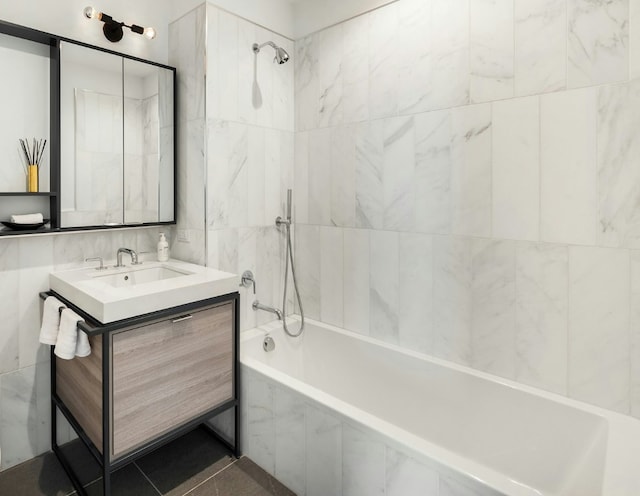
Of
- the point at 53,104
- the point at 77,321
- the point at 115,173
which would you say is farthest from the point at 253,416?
the point at 53,104

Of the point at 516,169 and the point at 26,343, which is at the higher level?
the point at 516,169

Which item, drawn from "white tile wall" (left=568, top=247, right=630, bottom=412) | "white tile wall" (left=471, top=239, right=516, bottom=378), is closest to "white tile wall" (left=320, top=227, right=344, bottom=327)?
"white tile wall" (left=471, top=239, right=516, bottom=378)

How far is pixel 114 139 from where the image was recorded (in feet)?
6.88

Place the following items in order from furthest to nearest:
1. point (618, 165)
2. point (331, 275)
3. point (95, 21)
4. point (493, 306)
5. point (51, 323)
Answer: point (331, 275) < point (95, 21) < point (493, 306) < point (51, 323) < point (618, 165)

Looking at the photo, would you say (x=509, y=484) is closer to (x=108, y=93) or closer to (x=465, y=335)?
(x=465, y=335)

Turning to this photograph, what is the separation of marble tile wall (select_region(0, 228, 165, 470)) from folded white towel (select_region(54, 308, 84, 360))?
497 mm

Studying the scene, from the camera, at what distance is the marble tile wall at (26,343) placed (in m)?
1.84

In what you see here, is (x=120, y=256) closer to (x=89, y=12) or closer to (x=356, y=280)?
(x=89, y=12)

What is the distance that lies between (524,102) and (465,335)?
107 centimetres

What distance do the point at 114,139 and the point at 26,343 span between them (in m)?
1.10

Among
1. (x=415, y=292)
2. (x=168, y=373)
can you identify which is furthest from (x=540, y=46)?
(x=168, y=373)

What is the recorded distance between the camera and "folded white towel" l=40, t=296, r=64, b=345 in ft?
5.45

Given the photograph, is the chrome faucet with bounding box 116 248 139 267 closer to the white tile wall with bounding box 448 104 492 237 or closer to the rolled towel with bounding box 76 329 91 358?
the rolled towel with bounding box 76 329 91 358

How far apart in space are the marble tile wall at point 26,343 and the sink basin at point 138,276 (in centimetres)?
23
